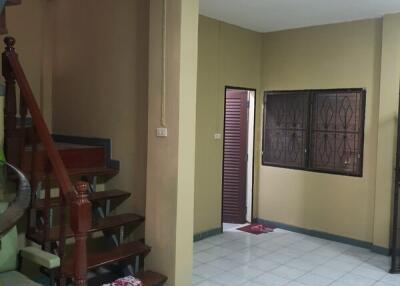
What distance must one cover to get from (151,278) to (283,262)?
1834 millimetres

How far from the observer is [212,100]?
17.4 feet

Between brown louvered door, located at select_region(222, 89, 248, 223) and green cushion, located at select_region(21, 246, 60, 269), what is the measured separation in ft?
12.2

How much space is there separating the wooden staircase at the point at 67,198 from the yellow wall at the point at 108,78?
22cm

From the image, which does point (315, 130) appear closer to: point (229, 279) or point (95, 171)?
point (229, 279)

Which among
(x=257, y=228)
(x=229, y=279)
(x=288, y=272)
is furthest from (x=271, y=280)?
(x=257, y=228)

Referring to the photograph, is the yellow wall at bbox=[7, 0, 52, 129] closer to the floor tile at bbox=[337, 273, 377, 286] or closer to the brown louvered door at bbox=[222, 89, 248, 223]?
the brown louvered door at bbox=[222, 89, 248, 223]

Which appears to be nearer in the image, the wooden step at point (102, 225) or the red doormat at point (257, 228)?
the wooden step at point (102, 225)

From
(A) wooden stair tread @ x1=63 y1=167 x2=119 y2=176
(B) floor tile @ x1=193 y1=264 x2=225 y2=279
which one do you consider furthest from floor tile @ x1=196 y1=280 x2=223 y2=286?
(A) wooden stair tread @ x1=63 y1=167 x2=119 y2=176

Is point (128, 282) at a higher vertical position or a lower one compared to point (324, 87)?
lower

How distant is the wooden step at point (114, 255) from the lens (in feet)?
9.88

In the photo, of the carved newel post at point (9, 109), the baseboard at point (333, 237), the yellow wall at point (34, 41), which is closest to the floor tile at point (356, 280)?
the baseboard at point (333, 237)

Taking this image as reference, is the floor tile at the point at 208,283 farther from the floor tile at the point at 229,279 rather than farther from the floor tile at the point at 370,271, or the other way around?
the floor tile at the point at 370,271

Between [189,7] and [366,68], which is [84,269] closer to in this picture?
[189,7]

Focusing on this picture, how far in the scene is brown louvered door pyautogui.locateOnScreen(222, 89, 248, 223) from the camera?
610 cm
